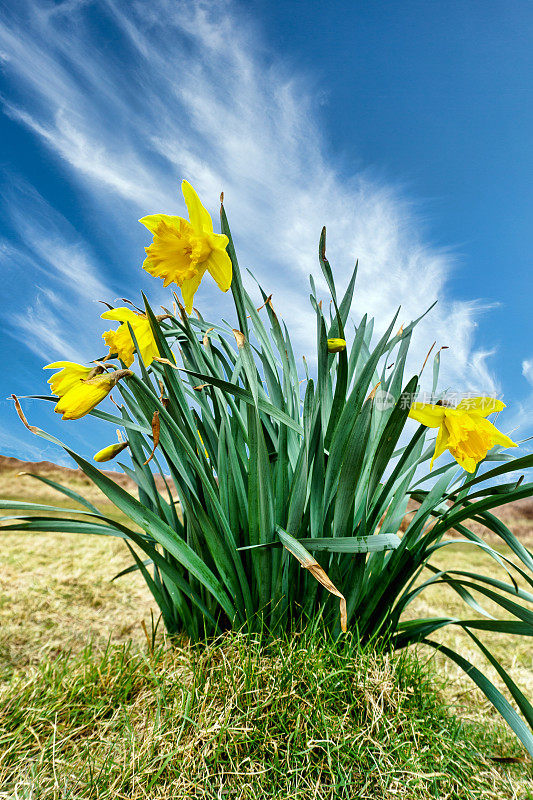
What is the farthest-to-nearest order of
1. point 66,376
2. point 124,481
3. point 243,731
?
point 124,481 → point 66,376 → point 243,731

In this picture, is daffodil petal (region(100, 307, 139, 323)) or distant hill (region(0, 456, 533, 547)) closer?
daffodil petal (region(100, 307, 139, 323))

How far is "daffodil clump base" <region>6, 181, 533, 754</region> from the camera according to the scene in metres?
0.92

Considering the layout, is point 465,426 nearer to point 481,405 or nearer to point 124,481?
point 481,405

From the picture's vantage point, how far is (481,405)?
991 millimetres

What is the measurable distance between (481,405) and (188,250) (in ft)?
2.30

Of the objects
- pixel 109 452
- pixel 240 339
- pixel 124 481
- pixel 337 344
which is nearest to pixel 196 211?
pixel 240 339

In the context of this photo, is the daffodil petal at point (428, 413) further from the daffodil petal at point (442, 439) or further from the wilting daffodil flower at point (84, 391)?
the wilting daffodil flower at point (84, 391)

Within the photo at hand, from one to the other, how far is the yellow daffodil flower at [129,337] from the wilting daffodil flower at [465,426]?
59 centimetres

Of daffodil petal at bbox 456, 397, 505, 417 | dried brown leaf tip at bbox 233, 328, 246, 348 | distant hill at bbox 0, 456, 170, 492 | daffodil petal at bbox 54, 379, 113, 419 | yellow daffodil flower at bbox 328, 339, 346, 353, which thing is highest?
yellow daffodil flower at bbox 328, 339, 346, 353

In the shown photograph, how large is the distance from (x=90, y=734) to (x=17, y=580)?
115cm

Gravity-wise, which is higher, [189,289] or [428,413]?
[189,289]

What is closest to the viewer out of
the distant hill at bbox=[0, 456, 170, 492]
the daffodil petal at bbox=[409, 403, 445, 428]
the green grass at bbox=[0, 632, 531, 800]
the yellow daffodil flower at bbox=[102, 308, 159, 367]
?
the green grass at bbox=[0, 632, 531, 800]

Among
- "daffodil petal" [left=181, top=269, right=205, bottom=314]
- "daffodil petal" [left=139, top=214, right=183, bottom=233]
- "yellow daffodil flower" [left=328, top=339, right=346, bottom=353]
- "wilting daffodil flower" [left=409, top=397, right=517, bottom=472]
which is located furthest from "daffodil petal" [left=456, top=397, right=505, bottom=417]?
"daffodil petal" [left=139, top=214, right=183, bottom=233]

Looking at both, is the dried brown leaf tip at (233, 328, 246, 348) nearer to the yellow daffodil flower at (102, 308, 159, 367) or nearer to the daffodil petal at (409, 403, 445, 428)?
the yellow daffodil flower at (102, 308, 159, 367)
